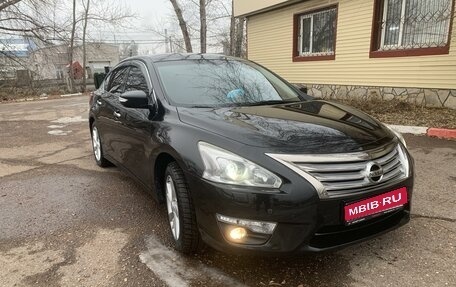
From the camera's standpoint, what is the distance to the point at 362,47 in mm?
10141

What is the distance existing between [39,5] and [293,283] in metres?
20.0

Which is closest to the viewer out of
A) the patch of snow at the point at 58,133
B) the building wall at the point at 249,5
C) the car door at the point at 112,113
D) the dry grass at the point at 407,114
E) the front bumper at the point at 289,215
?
the front bumper at the point at 289,215

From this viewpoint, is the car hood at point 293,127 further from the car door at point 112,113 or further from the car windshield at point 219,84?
the car door at point 112,113

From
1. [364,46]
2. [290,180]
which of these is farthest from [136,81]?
[364,46]

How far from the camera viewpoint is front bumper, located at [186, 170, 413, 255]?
231cm

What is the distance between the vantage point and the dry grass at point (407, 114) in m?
7.24

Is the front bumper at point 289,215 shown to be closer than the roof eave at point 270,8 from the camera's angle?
Yes

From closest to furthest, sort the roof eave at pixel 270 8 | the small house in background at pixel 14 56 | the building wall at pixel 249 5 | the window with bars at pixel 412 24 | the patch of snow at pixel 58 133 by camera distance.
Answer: the window with bars at pixel 412 24, the patch of snow at pixel 58 133, the roof eave at pixel 270 8, the building wall at pixel 249 5, the small house in background at pixel 14 56

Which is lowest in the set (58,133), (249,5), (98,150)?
(58,133)

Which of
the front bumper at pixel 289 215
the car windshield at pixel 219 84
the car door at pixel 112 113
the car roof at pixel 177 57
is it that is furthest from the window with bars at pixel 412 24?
the front bumper at pixel 289 215

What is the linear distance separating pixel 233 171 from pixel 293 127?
0.62m

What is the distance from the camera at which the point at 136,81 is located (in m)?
4.08

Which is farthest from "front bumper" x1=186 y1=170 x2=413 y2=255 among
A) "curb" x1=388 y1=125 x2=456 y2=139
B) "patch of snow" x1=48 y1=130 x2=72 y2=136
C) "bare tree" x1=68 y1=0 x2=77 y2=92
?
"bare tree" x1=68 y1=0 x2=77 y2=92

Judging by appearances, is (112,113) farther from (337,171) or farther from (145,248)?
(337,171)
